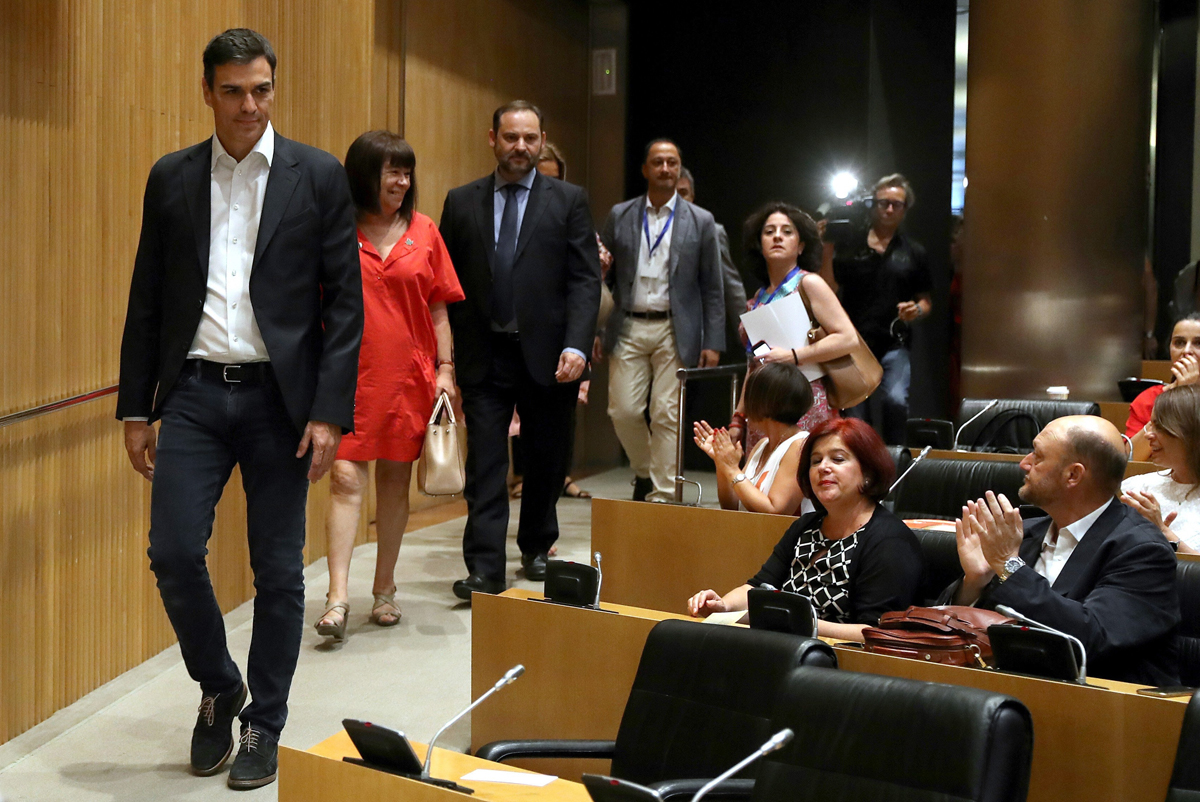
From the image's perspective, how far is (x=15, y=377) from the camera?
2.98 meters

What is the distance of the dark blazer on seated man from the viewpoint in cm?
225

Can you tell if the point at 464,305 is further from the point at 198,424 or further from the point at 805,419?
the point at 198,424

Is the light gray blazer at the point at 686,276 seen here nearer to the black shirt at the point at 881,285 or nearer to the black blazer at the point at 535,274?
the black shirt at the point at 881,285

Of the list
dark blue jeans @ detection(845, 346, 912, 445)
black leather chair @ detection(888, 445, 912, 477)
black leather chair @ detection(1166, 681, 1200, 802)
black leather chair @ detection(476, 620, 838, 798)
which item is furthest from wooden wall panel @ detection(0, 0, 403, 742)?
dark blue jeans @ detection(845, 346, 912, 445)

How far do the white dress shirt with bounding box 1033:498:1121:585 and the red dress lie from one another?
6.80 ft

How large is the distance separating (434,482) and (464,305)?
81 cm

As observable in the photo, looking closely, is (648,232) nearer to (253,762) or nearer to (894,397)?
(894,397)

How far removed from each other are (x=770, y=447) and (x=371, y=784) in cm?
208

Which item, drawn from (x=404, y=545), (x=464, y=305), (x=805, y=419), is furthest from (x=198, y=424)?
(x=404, y=545)

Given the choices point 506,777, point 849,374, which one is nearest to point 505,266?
point 849,374

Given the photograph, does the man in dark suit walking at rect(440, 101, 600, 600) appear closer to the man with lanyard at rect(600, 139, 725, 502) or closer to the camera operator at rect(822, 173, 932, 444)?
the man with lanyard at rect(600, 139, 725, 502)

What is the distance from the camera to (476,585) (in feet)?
13.9

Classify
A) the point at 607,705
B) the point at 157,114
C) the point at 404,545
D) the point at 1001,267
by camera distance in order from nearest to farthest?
the point at 607,705 → the point at 157,114 → the point at 404,545 → the point at 1001,267

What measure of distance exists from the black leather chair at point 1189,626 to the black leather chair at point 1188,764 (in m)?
0.76
